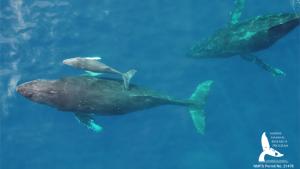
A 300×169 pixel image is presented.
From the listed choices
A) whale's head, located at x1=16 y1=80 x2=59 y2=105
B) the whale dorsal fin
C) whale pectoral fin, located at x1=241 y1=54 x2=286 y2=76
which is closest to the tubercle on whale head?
whale pectoral fin, located at x1=241 y1=54 x2=286 y2=76

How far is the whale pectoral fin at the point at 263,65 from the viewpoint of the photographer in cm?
1975

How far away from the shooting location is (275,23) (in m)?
18.3

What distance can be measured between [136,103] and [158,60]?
12.8 feet

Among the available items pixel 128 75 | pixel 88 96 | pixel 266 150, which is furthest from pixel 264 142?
pixel 88 96

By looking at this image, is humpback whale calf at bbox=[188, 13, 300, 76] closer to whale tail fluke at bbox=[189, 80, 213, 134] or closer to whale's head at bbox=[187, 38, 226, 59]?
whale's head at bbox=[187, 38, 226, 59]

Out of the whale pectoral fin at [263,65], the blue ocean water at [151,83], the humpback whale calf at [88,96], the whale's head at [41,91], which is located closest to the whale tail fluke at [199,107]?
the blue ocean water at [151,83]

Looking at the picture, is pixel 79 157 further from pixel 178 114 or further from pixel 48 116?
pixel 178 114

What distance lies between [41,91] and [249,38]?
30.9 feet

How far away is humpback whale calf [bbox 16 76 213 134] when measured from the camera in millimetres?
16266

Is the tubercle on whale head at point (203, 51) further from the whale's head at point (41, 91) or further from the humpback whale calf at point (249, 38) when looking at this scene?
the whale's head at point (41, 91)

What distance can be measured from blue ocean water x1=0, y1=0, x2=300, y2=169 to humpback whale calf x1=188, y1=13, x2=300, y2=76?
2.46 feet

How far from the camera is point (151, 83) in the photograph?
20438mm

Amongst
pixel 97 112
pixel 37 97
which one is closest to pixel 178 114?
pixel 97 112

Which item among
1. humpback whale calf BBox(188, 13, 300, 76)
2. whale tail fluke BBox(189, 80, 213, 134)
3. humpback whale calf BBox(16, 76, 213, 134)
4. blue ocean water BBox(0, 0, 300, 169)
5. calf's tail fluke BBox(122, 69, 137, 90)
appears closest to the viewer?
calf's tail fluke BBox(122, 69, 137, 90)
